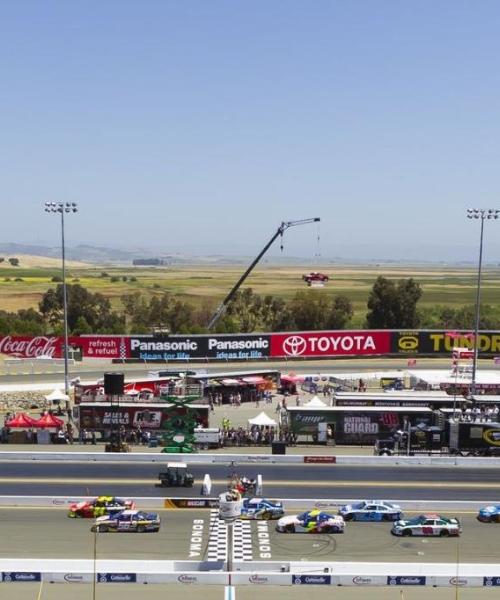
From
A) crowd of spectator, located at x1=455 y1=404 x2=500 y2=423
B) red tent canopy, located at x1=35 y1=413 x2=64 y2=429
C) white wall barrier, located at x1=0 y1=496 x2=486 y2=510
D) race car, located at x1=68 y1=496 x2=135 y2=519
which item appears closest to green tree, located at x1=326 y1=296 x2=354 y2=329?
crowd of spectator, located at x1=455 y1=404 x2=500 y2=423

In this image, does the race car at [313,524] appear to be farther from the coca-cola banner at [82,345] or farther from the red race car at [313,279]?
the red race car at [313,279]

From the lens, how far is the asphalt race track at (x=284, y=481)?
26391mm

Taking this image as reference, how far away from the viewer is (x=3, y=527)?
74.8 ft

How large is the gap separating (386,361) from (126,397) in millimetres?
27849

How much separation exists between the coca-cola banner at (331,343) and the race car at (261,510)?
35588 millimetres

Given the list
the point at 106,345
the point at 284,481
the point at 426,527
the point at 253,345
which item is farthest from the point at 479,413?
the point at 106,345

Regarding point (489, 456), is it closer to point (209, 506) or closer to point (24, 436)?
point (209, 506)

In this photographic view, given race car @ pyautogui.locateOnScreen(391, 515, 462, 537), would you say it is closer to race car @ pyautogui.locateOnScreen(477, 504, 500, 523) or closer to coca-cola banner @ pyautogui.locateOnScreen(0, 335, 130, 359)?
race car @ pyautogui.locateOnScreen(477, 504, 500, 523)

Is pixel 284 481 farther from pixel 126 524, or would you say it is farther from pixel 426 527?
pixel 126 524

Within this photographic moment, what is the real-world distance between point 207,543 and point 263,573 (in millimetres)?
3372

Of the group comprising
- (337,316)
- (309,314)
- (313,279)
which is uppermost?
(313,279)

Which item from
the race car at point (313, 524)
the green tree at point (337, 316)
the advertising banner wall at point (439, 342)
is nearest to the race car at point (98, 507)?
the race car at point (313, 524)

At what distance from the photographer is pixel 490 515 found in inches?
946

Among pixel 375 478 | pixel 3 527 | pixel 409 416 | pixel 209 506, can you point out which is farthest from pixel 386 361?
pixel 3 527
